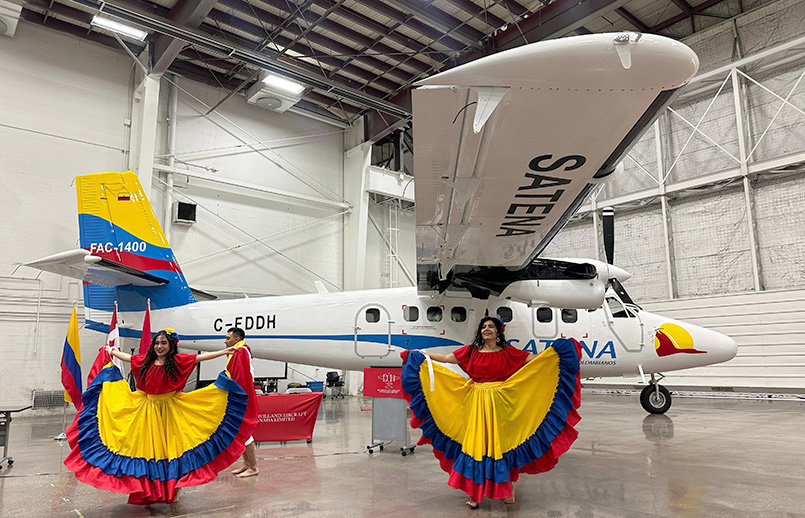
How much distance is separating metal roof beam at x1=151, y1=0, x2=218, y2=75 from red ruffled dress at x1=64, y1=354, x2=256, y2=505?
36.4 feet

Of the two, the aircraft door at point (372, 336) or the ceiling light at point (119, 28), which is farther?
the ceiling light at point (119, 28)

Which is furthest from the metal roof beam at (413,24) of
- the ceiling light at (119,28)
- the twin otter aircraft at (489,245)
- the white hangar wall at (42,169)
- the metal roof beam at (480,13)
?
the twin otter aircraft at (489,245)

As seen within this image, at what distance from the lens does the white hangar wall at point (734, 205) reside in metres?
15.0

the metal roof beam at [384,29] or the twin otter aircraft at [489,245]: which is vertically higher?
the metal roof beam at [384,29]

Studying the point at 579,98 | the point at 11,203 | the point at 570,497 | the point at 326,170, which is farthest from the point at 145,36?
the point at 570,497

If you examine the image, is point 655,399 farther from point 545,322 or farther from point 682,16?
point 682,16

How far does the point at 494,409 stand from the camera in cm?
479

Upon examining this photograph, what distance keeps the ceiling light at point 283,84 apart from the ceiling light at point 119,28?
3.46 metres

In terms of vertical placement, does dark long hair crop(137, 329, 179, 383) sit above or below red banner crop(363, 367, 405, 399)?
above

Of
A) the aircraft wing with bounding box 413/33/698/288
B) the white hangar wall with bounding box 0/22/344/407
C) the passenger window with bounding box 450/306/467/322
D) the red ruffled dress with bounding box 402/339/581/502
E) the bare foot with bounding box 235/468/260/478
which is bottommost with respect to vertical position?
the bare foot with bounding box 235/468/260/478

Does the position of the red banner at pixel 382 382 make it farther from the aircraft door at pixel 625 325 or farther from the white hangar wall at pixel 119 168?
the white hangar wall at pixel 119 168

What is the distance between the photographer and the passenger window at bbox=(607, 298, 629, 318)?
33.3ft

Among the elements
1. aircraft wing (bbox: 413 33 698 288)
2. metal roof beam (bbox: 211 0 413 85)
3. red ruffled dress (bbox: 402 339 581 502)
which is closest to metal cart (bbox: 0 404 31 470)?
red ruffled dress (bbox: 402 339 581 502)

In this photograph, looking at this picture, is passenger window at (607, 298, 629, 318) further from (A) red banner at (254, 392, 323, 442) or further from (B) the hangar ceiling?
(B) the hangar ceiling
